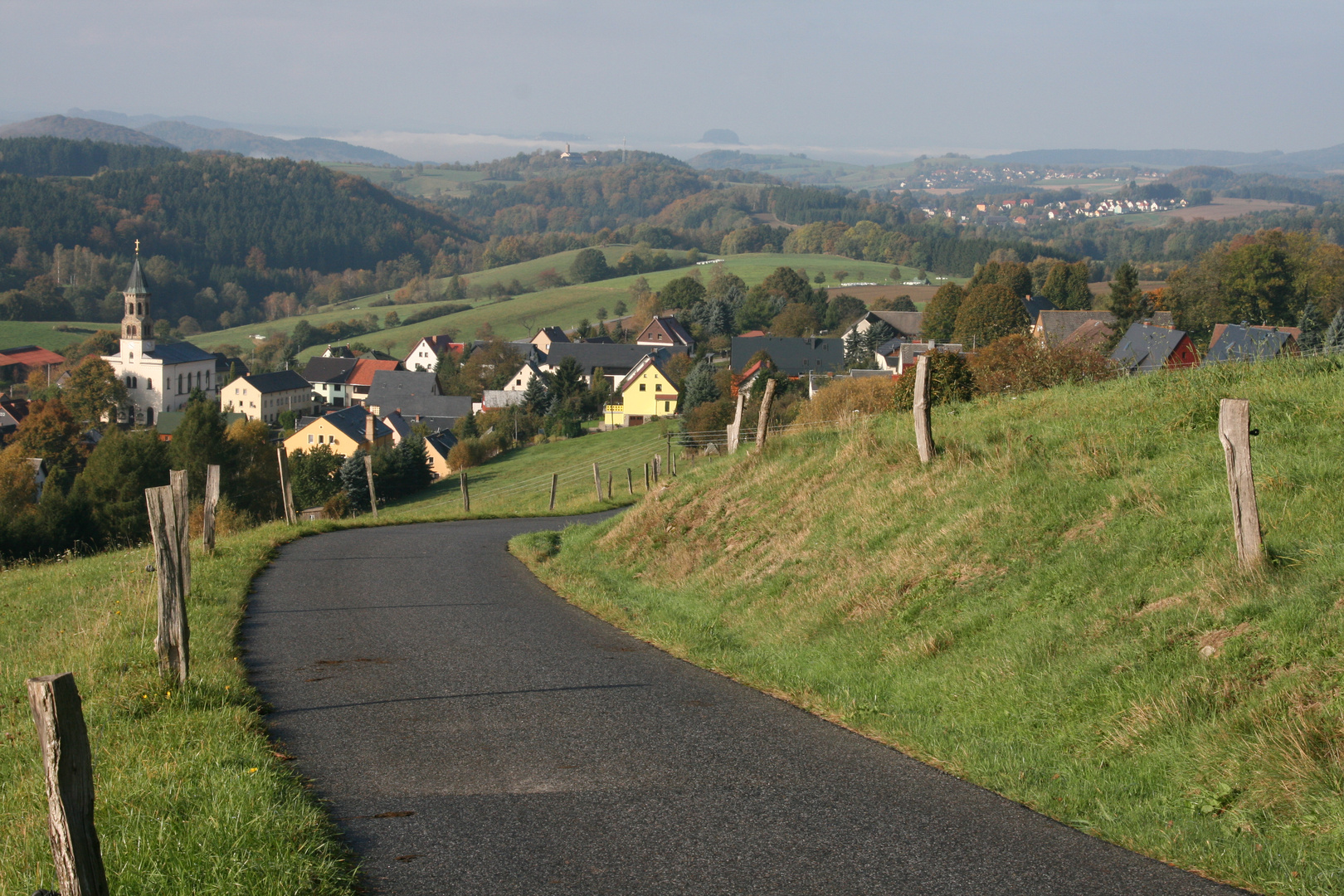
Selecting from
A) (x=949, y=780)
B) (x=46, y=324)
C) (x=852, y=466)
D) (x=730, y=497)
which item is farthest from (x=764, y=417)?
(x=46, y=324)

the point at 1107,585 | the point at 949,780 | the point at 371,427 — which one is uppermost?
the point at 1107,585

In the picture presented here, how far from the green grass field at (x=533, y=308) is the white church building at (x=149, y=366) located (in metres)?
21.0

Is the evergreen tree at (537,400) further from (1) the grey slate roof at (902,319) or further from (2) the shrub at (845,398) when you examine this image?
(1) the grey slate roof at (902,319)

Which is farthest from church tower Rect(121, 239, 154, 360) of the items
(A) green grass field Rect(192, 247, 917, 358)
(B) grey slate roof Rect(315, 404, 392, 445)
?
(B) grey slate roof Rect(315, 404, 392, 445)

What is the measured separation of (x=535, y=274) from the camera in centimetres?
19075

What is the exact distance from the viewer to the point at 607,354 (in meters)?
114

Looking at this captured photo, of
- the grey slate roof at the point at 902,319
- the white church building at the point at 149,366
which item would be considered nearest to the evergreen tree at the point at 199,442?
the white church building at the point at 149,366

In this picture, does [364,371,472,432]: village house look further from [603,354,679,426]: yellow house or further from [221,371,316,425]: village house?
[603,354,679,426]: yellow house

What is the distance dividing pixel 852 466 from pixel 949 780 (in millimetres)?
7712

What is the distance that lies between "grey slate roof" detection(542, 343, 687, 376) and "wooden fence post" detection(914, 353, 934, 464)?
94.7m

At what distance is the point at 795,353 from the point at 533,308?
240ft

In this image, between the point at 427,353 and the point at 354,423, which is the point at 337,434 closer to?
the point at 354,423

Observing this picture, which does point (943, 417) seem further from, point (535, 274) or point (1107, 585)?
point (535, 274)

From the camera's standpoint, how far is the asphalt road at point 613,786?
5.27m
